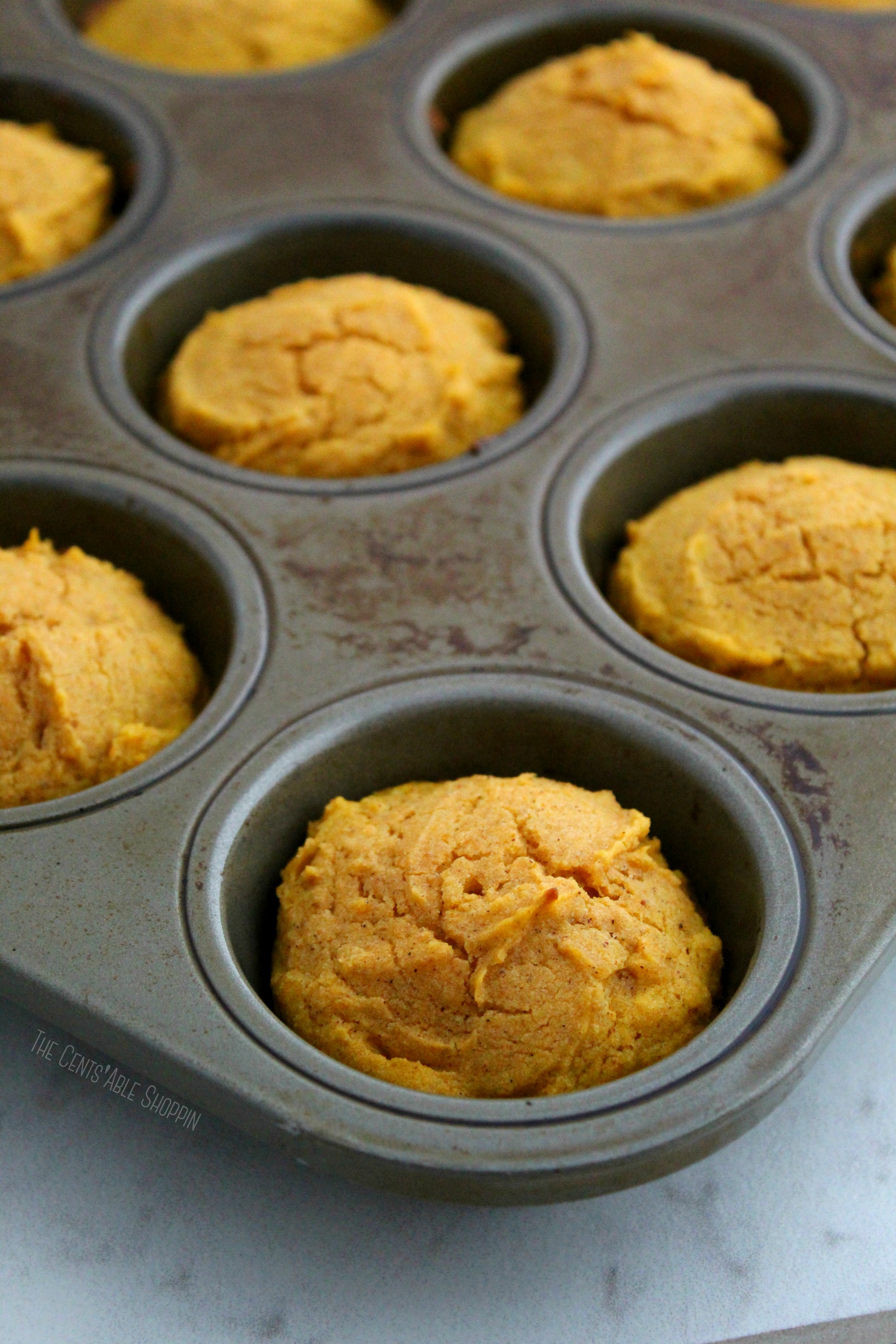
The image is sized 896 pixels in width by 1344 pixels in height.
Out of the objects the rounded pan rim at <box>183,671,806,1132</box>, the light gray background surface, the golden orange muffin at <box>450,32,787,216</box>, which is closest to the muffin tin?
the rounded pan rim at <box>183,671,806,1132</box>

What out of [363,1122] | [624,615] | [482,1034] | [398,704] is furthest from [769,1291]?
[624,615]

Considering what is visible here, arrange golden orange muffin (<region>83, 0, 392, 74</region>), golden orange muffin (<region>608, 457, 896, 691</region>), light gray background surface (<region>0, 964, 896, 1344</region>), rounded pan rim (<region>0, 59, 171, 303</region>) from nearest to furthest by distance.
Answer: light gray background surface (<region>0, 964, 896, 1344</region>) < golden orange muffin (<region>608, 457, 896, 691</region>) < rounded pan rim (<region>0, 59, 171, 303</region>) < golden orange muffin (<region>83, 0, 392, 74</region>)

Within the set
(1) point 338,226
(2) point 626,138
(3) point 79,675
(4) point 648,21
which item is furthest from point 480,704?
(4) point 648,21

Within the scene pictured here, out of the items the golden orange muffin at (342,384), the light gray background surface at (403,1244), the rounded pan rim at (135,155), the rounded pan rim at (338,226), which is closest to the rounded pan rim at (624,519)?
the rounded pan rim at (338,226)

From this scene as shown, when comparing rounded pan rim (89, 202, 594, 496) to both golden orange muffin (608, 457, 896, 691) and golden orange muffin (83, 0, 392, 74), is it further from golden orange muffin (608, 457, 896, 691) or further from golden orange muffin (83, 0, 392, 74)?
golden orange muffin (83, 0, 392, 74)

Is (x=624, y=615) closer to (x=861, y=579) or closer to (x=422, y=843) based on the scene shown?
(x=861, y=579)

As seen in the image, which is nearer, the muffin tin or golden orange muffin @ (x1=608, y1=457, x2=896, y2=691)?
the muffin tin
